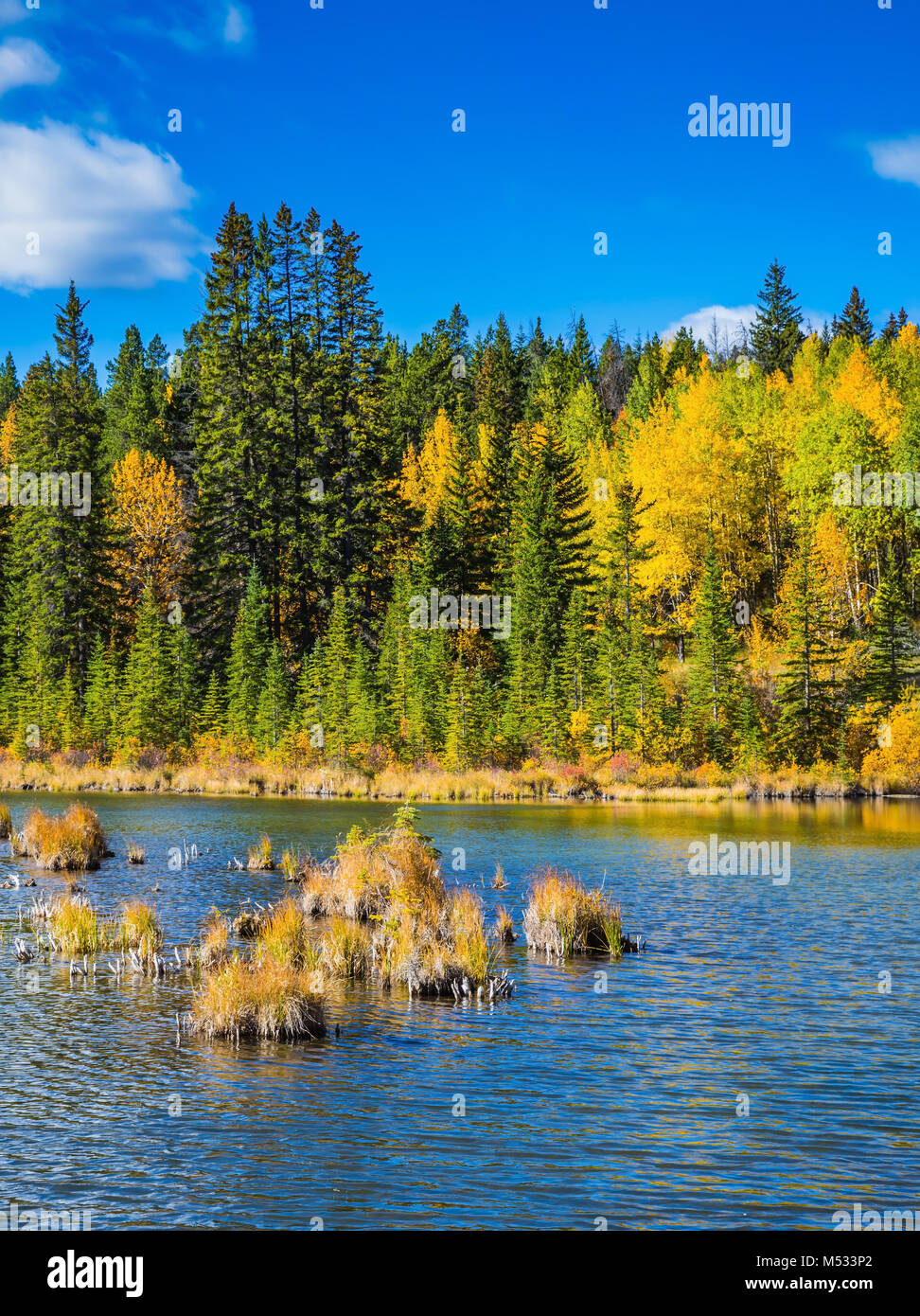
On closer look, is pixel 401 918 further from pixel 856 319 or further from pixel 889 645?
pixel 856 319

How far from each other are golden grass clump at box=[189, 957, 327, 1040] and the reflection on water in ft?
0.95

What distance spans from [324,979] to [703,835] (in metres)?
23.5

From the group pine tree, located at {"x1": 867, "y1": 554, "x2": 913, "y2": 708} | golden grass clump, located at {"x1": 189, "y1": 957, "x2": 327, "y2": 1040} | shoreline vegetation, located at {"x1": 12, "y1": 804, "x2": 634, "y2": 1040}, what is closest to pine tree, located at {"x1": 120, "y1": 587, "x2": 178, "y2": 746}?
pine tree, located at {"x1": 867, "y1": 554, "x2": 913, "y2": 708}

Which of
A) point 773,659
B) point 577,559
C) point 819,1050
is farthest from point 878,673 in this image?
point 819,1050

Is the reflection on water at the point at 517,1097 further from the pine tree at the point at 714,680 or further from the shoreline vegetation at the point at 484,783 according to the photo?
the pine tree at the point at 714,680

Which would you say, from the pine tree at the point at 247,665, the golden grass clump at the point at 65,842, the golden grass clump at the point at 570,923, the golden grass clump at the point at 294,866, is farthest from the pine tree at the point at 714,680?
the golden grass clump at the point at 570,923

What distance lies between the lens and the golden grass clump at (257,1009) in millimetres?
13852

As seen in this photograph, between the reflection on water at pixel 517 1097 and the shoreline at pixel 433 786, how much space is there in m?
33.8

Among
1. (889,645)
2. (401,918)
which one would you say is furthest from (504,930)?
(889,645)

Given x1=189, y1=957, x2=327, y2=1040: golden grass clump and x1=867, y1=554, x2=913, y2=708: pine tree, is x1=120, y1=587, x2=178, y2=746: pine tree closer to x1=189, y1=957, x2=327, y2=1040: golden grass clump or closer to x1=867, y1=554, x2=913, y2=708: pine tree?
x1=867, y1=554, x2=913, y2=708: pine tree

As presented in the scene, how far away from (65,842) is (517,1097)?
20065 mm

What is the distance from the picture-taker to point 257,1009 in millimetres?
13898

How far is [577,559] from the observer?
74.0 meters

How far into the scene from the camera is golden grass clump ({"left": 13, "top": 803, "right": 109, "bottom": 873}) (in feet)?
93.7
